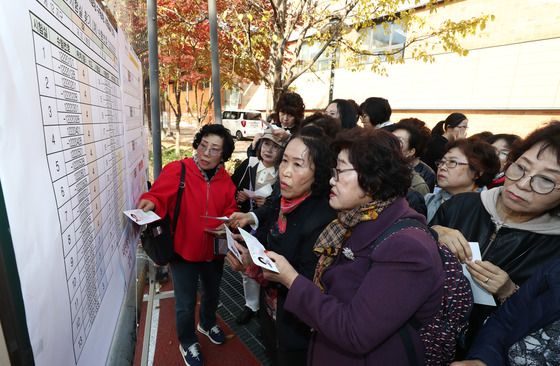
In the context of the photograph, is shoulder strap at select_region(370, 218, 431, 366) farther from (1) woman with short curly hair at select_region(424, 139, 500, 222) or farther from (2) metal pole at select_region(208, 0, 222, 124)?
(2) metal pole at select_region(208, 0, 222, 124)

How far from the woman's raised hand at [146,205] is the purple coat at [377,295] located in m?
1.08

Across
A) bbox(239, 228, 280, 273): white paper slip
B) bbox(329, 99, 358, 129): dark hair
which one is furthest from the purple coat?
bbox(329, 99, 358, 129): dark hair

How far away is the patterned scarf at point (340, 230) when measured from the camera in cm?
132

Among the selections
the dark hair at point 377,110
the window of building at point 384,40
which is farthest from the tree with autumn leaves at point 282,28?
the window of building at point 384,40

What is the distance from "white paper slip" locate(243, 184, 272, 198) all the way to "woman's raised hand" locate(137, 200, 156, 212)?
0.83m

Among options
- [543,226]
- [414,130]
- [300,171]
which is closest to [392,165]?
[300,171]

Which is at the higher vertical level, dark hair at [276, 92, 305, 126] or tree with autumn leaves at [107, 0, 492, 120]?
tree with autumn leaves at [107, 0, 492, 120]

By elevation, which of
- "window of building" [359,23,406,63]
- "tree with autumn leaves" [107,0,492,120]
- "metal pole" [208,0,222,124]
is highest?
"window of building" [359,23,406,63]

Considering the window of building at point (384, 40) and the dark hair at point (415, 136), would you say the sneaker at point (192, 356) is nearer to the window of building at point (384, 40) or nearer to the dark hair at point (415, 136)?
the dark hair at point (415, 136)

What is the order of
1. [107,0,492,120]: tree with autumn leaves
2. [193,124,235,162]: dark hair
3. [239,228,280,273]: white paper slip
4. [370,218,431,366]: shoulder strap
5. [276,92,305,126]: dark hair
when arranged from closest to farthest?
1. [370,218,431,366]: shoulder strap
2. [239,228,280,273]: white paper slip
3. [193,124,235,162]: dark hair
4. [276,92,305,126]: dark hair
5. [107,0,492,120]: tree with autumn leaves

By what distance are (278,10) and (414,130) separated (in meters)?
3.13

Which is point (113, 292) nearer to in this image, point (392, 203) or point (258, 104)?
point (392, 203)

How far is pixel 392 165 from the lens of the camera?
1.32 m

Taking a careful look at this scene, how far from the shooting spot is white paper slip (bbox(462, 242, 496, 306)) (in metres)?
1.38
